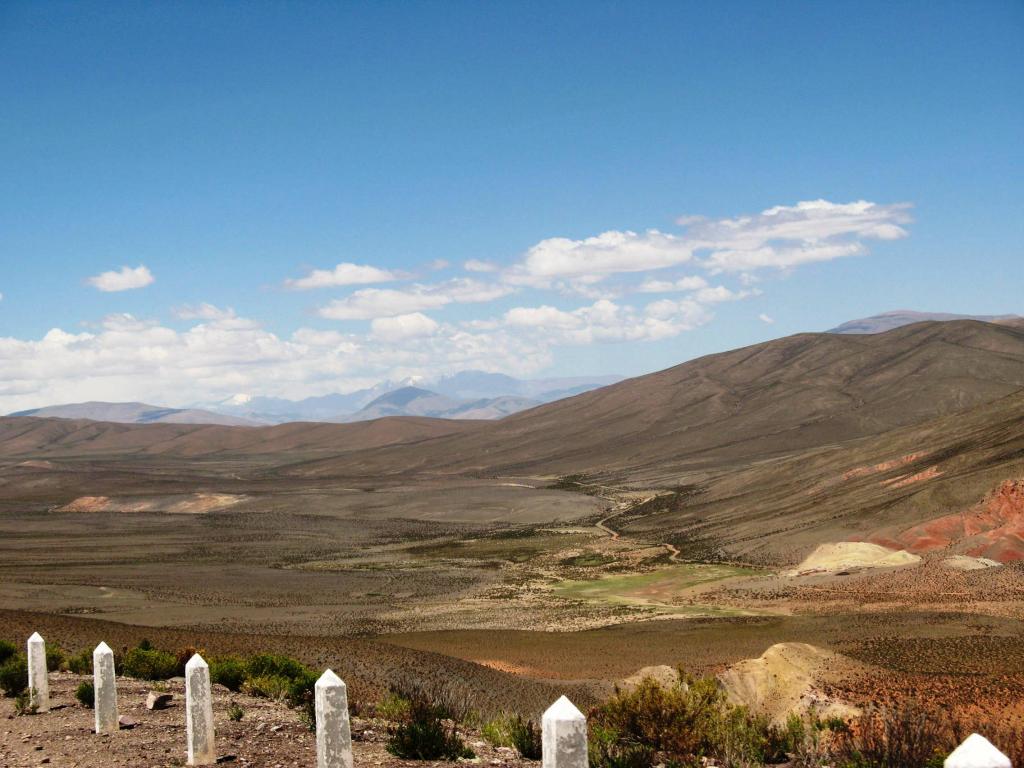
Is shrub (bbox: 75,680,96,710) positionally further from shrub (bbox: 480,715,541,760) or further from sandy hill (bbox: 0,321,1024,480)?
sandy hill (bbox: 0,321,1024,480)

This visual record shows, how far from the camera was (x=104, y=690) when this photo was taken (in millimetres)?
9594

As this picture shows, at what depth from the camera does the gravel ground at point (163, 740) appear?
28.8 feet

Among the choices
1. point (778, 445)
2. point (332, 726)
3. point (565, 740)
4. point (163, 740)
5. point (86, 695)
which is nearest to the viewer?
point (565, 740)

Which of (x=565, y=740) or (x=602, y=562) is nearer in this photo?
(x=565, y=740)

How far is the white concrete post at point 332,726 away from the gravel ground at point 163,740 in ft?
6.77

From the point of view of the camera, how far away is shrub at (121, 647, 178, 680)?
48.3ft

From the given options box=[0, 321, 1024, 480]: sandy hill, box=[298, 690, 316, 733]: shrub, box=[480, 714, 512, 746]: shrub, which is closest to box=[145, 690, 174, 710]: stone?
box=[298, 690, 316, 733]: shrub

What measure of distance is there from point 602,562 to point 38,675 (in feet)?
163

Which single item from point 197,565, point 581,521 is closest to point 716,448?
point 581,521

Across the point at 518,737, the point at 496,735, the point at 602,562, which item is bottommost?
the point at 602,562

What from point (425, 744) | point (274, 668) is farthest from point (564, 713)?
point (274, 668)

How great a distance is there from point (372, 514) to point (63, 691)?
267 ft

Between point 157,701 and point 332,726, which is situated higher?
point 332,726

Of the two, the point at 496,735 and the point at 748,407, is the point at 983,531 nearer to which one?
the point at 496,735
